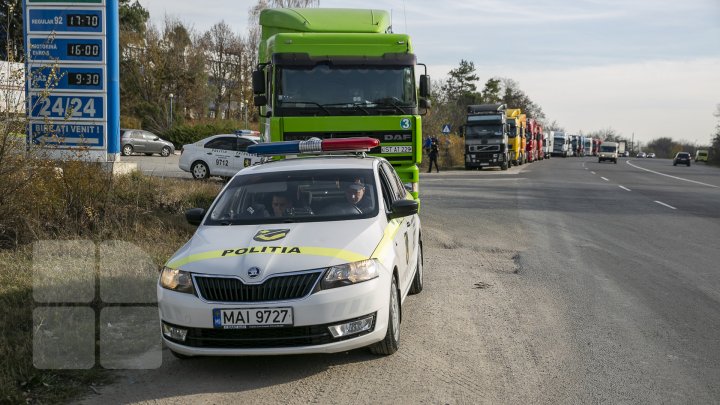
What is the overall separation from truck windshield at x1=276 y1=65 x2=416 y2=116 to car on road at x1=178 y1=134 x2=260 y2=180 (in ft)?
38.8

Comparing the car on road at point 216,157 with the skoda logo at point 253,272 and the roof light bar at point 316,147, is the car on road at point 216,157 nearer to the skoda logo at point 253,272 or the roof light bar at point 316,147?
the roof light bar at point 316,147

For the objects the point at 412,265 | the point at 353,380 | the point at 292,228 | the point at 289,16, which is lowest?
the point at 353,380

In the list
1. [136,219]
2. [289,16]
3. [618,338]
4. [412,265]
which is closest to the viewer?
[618,338]

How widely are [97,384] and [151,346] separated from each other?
977 millimetres

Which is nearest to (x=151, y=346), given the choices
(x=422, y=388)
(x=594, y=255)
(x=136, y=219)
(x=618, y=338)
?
(x=422, y=388)

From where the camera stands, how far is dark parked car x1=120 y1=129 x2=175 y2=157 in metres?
43.2

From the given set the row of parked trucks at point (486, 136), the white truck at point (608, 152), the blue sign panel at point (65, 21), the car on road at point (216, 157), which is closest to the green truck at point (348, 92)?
the blue sign panel at point (65, 21)

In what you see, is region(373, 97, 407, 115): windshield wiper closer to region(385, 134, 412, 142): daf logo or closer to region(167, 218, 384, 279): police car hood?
region(385, 134, 412, 142): daf logo

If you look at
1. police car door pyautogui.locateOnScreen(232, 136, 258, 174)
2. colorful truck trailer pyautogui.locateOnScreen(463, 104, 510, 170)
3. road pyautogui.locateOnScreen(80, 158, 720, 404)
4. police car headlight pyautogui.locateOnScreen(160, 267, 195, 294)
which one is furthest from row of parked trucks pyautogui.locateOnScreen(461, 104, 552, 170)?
police car headlight pyautogui.locateOnScreen(160, 267, 195, 294)

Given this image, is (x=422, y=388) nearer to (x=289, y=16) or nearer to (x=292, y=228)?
(x=292, y=228)

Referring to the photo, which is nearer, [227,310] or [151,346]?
[227,310]

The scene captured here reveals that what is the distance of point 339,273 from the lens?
533cm

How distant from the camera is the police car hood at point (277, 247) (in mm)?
5301

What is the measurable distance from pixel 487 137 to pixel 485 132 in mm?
301
